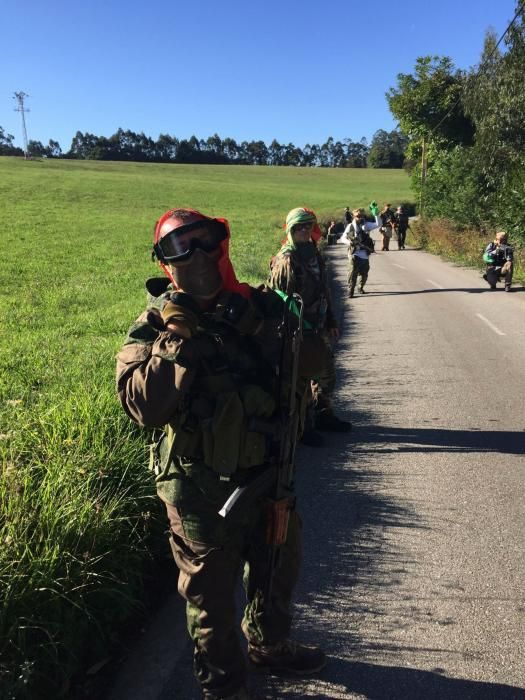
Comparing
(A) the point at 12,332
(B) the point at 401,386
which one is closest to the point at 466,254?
(B) the point at 401,386

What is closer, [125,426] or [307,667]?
[307,667]

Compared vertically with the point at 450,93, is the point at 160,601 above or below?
below

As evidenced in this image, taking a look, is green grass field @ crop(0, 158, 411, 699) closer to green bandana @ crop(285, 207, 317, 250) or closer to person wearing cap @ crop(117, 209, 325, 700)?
person wearing cap @ crop(117, 209, 325, 700)

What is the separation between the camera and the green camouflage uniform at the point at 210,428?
6.19 ft

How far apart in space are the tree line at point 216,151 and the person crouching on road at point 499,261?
10189 cm

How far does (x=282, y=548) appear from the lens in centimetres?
229

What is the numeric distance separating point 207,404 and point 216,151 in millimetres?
144069

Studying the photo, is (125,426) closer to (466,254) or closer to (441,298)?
(441,298)

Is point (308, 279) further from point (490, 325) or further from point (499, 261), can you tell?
point (499, 261)

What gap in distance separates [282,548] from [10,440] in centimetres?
205

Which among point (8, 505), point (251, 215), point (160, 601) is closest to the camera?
point (8, 505)

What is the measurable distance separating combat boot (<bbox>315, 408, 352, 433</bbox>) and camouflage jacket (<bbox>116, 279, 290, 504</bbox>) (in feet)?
9.83

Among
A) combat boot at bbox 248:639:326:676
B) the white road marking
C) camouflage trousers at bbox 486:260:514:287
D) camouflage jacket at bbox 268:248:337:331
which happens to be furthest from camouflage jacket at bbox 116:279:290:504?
camouflage trousers at bbox 486:260:514:287

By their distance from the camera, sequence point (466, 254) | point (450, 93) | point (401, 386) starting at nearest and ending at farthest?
point (401, 386), point (466, 254), point (450, 93)
